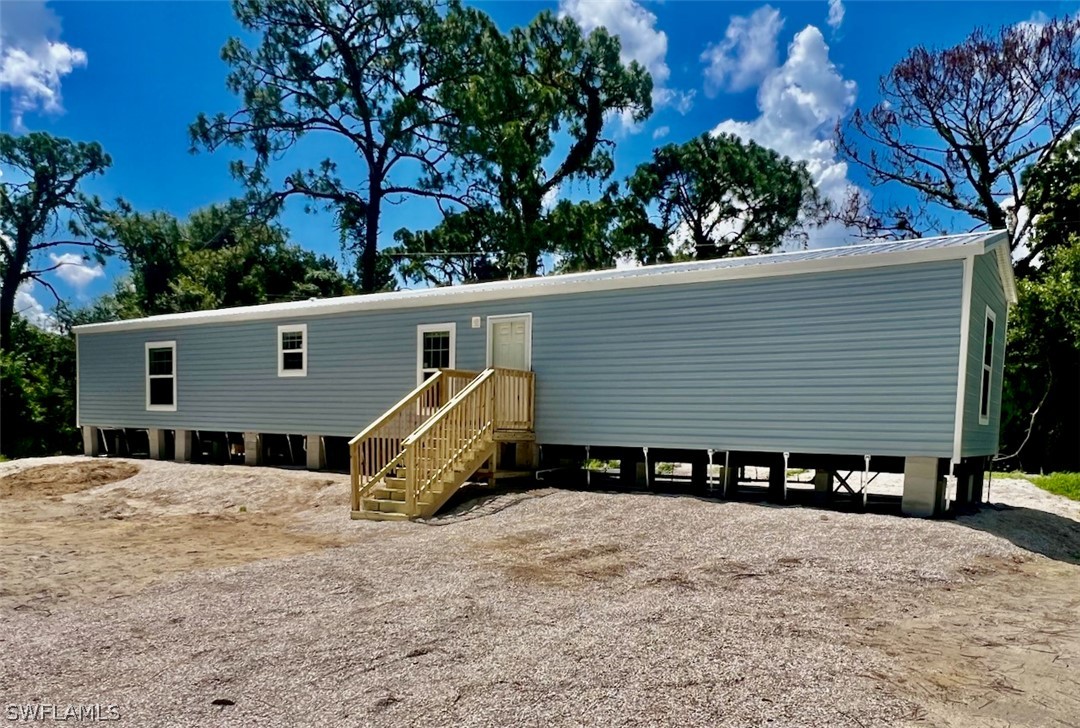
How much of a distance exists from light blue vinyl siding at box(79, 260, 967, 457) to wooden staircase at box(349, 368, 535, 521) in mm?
714

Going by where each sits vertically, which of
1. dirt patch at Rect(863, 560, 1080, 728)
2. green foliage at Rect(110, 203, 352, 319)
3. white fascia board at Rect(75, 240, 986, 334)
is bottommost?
dirt patch at Rect(863, 560, 1080, 728)

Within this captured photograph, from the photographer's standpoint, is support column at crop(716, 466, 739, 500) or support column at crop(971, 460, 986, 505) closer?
support column at crop(716, 466, 739, 500)

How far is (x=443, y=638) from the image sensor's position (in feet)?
13.0

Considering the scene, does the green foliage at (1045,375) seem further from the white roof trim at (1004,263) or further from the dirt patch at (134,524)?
the dirt patch at (134,524)

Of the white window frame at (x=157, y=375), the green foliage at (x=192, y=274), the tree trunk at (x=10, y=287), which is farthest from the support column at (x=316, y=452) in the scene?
the tree trunk at (x=10, y=287)

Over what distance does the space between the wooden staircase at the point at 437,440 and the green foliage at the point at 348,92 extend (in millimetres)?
14679

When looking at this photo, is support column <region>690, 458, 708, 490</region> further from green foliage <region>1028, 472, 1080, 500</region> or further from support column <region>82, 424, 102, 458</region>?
support column <region>82, 424, 102, 458</region>

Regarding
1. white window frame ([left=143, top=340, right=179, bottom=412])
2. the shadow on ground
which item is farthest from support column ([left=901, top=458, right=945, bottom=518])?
white window frame ([left=143, top=340, right=179, bottom=412])

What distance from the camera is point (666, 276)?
9.16 m

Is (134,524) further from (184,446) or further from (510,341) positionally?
(184,446)

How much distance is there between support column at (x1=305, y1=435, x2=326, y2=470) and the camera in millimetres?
12703

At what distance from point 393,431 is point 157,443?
8520 mm

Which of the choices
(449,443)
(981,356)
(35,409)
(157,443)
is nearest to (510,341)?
(449,443)

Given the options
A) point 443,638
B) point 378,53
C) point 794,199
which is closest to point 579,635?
point 443,638
